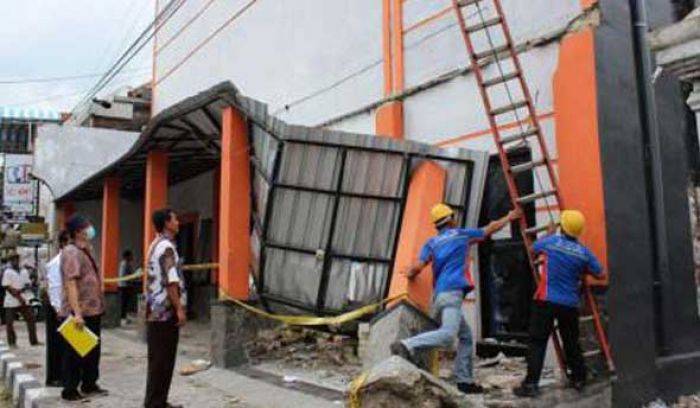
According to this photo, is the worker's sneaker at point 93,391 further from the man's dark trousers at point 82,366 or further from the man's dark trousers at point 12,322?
the man's dark trousers at point 12,322

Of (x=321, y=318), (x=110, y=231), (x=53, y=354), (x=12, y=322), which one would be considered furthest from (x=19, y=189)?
(x=321, y=318)

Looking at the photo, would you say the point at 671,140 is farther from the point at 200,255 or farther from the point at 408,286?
the point at 200,255

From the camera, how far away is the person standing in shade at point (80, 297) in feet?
22.1

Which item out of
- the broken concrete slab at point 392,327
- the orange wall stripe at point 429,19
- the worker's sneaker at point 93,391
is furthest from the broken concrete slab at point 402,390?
the orange wall stripe at point 429,19

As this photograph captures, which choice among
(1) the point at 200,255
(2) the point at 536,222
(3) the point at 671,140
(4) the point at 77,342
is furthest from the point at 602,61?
(1) the point at 200,255

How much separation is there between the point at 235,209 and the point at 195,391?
2307mm

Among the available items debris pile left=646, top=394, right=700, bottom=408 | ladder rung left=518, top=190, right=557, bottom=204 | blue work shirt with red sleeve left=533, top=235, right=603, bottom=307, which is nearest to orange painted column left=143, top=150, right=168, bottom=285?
ladder rung left=518, top=190, right=557, bottom=204

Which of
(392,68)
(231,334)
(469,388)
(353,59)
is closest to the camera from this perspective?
(469,388)

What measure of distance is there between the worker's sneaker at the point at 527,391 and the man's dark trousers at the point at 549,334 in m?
0.03

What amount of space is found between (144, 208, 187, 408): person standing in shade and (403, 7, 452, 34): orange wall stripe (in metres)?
4.37

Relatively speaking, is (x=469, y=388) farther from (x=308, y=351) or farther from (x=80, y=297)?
(x=80, y=297)

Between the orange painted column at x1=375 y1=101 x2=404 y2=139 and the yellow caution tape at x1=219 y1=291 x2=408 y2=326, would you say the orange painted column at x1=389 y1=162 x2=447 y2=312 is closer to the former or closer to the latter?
the yellow caution tape at x1=219 y1=291 x2=408 y2=326

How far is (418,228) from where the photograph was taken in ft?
23.6

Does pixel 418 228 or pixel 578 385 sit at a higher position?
pixel 418 228
